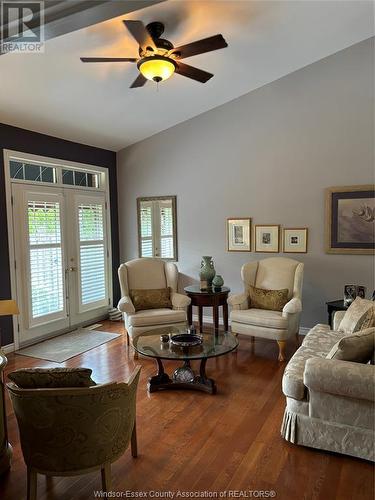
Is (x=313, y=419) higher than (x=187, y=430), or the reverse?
(x=313, y=419)

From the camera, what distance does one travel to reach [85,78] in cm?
379

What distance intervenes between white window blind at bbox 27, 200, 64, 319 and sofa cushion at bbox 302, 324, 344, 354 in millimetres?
3449

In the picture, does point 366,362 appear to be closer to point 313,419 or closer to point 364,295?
point 313,419

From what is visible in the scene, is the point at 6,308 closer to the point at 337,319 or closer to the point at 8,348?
the point at 8,348

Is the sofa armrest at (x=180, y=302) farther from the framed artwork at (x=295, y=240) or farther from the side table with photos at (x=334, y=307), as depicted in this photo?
the side table with photos at (x=334, y=307)

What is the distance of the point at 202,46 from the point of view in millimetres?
2779

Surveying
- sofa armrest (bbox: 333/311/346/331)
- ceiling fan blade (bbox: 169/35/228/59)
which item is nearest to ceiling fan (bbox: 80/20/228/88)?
ceiling fan blade (bbox: 169/35/228/59)

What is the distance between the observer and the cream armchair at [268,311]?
13.3ft

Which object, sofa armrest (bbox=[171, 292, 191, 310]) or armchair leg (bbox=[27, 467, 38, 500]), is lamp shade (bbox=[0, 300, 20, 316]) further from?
sofa armrest (bbox=[171, 292, 191, 310])

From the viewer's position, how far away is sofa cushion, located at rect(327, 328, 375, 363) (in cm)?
244

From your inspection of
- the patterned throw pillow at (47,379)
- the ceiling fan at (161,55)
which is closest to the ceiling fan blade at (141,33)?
the ceiling fan at (161,55)

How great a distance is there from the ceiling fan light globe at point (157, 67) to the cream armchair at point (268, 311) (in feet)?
8.72

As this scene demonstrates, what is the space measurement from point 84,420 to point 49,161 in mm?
4008

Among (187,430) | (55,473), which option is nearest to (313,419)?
(187,430)
